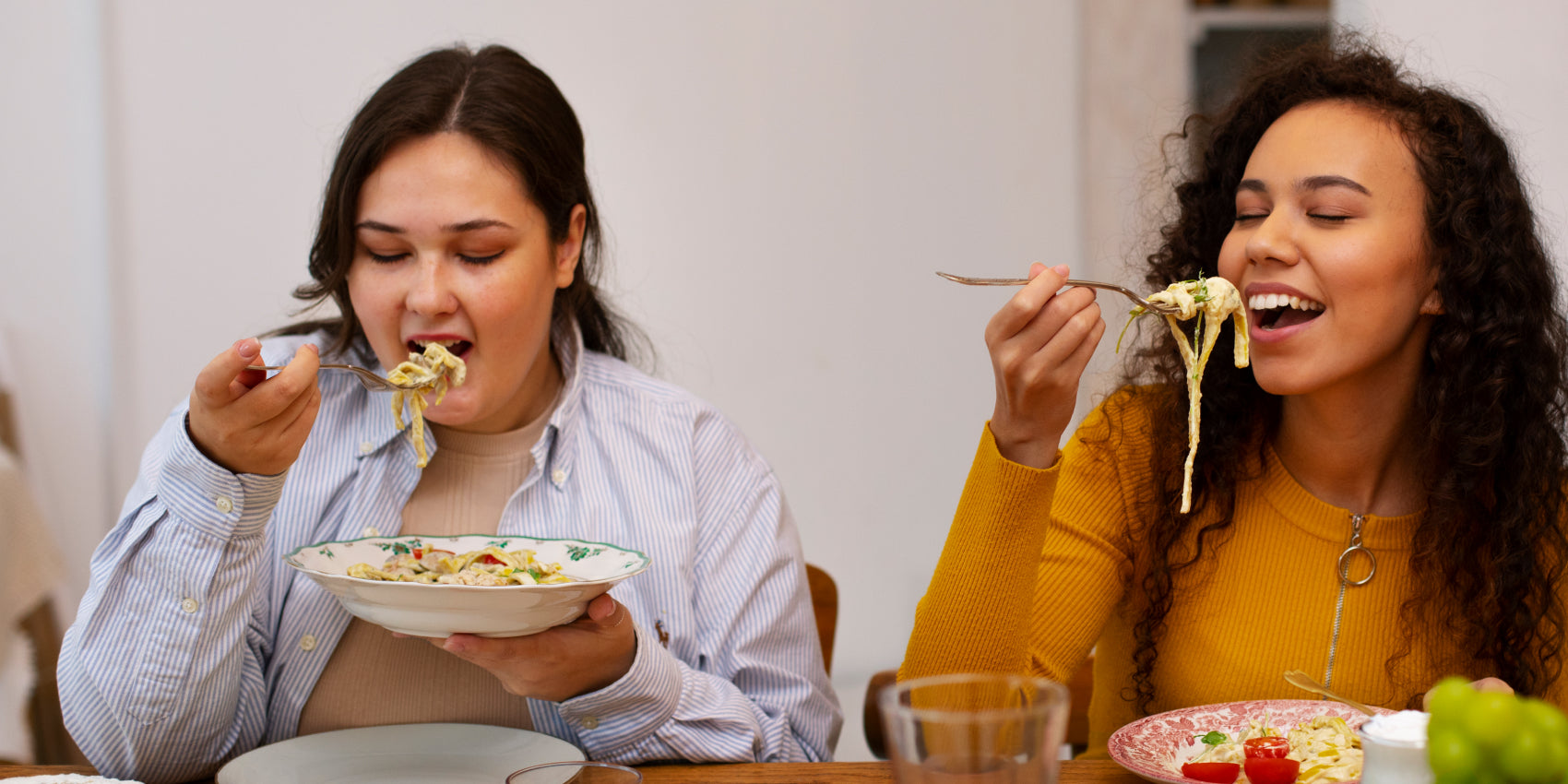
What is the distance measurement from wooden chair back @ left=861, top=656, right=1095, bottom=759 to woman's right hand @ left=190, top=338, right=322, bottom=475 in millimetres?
846

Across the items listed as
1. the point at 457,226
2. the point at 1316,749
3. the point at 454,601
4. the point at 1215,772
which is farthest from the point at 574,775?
the point at 457,226

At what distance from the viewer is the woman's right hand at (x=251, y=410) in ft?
4.04

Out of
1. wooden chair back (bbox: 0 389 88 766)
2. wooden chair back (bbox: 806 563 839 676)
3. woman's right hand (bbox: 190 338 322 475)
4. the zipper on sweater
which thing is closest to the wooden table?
woman's right hand (bbox: 190 338 322 475)

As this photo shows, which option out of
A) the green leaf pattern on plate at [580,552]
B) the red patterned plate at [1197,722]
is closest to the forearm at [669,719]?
the green leaf pattern on plate at [580,552]

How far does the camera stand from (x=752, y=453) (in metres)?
1.86

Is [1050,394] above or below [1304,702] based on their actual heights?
above

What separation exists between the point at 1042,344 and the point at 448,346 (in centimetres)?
80

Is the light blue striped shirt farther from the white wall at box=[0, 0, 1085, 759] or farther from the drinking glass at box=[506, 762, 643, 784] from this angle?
the white wall at box=[0, 0, 1085, 759]

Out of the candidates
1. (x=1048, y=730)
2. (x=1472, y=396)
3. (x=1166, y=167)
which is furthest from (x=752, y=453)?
(x=1048, y=730)

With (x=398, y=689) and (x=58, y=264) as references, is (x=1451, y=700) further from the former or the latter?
(x=58, y=264)

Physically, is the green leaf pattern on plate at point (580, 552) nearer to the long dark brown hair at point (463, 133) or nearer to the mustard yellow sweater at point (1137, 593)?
the mustard yellow sweater at point (1137, 593)

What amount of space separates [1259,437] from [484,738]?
1.09m

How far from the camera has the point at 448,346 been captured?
1657mm

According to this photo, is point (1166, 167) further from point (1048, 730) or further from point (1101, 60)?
point (1101, 60)
